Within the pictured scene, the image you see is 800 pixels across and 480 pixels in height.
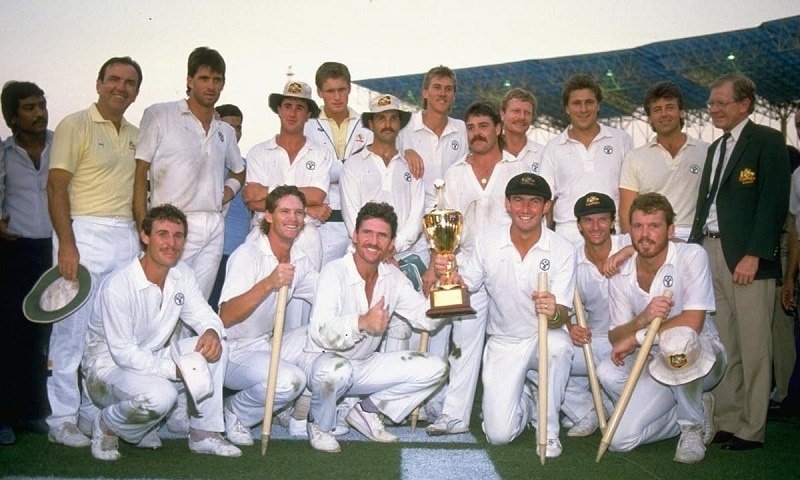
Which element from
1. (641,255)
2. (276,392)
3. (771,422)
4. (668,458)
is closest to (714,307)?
(641,255)

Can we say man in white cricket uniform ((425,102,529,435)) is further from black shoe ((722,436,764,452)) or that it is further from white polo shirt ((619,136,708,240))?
black shoe ((722,436,764,452))

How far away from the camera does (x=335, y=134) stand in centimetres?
800

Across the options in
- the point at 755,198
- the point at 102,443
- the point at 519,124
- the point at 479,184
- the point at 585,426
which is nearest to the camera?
the point at 102,443

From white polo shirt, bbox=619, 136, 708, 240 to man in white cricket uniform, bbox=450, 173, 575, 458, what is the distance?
3.35 ft

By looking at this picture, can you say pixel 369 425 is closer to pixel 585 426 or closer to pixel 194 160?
pixel 585 426

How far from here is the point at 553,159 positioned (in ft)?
24.7

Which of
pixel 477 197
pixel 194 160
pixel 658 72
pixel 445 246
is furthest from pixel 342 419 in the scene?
pixel 658 72

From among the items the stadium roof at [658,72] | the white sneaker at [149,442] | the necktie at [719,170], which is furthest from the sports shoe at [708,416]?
the stadium roof at [658,72]

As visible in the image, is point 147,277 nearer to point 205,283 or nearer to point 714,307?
point 205,283

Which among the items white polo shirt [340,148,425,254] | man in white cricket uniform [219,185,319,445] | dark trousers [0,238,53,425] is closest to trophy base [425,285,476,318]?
man in white cricket uniform [219,185,319,445]

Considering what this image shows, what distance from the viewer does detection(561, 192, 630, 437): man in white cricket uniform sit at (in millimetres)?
6766

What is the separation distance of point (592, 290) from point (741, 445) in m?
1.57

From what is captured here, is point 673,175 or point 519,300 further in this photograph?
point 673,175

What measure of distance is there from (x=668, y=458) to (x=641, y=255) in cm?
141
